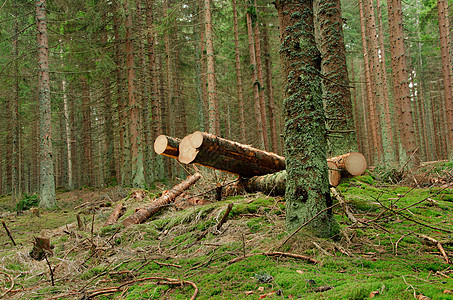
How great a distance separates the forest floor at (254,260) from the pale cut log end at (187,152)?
927 mm

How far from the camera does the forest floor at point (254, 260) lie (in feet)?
7.34

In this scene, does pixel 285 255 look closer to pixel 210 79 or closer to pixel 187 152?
pixel 187 152

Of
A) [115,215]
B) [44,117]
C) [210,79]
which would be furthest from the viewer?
[210,79]

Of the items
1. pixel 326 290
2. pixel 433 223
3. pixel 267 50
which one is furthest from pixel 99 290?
pixel 267 50

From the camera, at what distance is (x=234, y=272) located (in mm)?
2691

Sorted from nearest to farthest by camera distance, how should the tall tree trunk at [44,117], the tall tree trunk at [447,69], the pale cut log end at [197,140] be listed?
1. the pale cut log end at [197,140]
2. the tall tree trunk at [44,117]
3. the tall tree trunk at [447,69]

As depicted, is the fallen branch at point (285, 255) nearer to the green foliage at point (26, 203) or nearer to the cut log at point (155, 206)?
the cut log at point (155, 206)

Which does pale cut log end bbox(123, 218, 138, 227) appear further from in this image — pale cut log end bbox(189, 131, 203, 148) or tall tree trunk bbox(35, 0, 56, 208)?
tall tree trunk bbox(35, 0, 56, 208)

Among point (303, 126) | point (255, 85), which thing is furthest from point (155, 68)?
point (303, 126)

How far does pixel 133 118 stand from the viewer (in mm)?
13023

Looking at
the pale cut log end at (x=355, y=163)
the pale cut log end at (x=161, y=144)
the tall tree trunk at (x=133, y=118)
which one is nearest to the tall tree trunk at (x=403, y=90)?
the pale cut log end at (x=355, y=163)

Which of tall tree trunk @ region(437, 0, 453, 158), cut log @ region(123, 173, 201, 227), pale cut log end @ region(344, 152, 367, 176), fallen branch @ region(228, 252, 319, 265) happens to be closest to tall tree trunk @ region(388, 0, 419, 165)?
tall tree trunk @ region(437, 0, 453, 158)

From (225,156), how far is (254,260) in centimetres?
254

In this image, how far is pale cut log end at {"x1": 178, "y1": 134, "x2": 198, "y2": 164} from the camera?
485 centimetres
